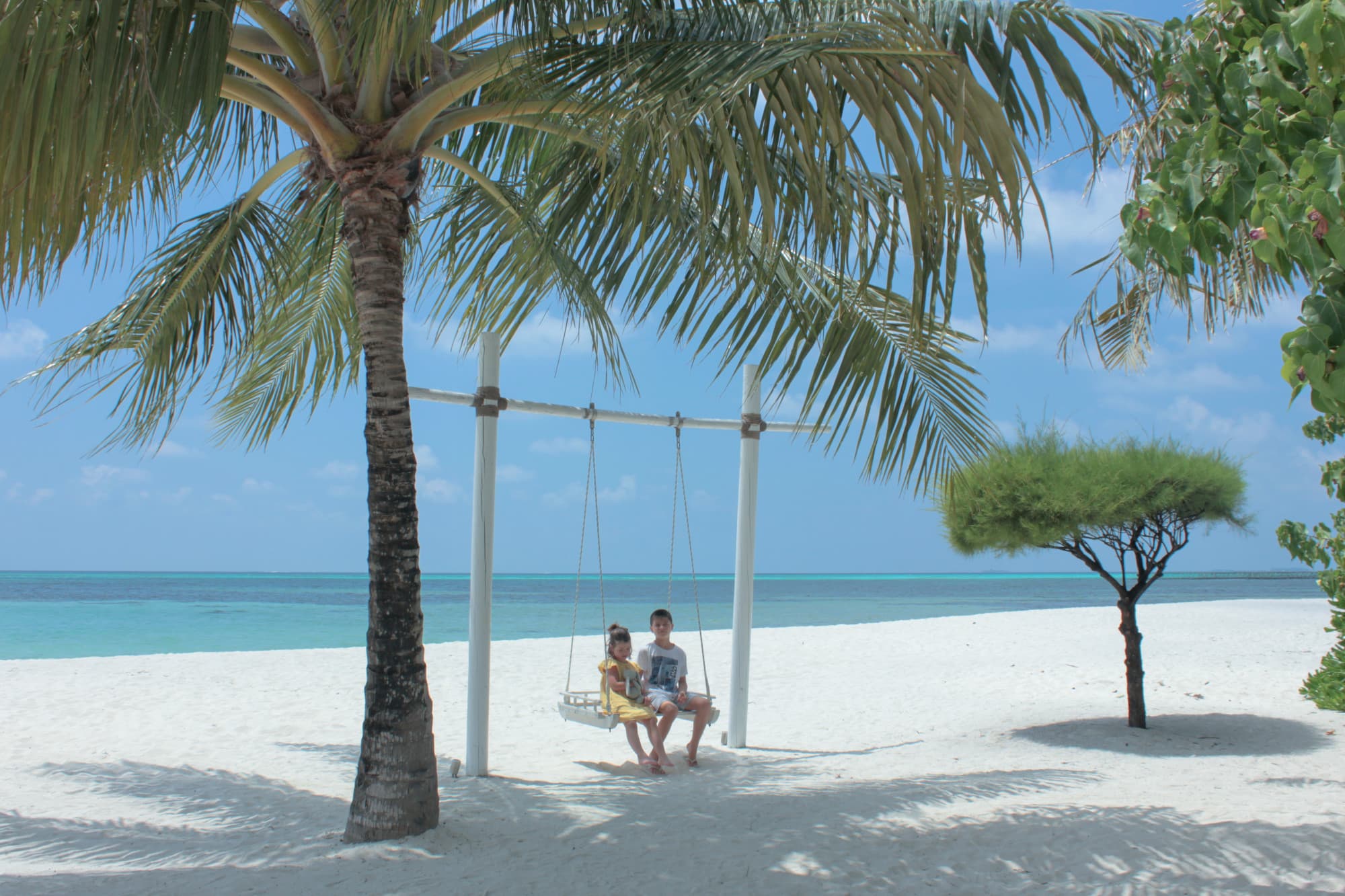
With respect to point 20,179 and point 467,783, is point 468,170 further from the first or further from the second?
point 467,783

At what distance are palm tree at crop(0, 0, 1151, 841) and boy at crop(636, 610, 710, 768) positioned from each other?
2.01 m

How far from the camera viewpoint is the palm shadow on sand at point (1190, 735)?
6.73 meters

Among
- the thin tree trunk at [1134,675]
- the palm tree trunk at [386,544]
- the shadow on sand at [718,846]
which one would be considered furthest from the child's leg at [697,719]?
the thin tree trunk at [1134,675]

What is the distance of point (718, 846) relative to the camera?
162 inches

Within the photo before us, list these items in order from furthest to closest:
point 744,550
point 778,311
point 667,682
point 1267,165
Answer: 1. point 744,550
2. point 667,682
3. point 778,311
4. point 1267,165

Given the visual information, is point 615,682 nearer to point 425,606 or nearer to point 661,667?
point 661,667

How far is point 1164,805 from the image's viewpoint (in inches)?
181

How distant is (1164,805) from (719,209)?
134 inches

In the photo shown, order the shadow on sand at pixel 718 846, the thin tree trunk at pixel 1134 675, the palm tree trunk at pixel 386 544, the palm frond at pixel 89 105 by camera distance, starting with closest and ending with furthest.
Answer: the palm frond at pixel 89 105, the shadow on sand at pixel 718 846, the palm tree trunk at pixel 386 544, the thin tree trunk at pixel 1134 675

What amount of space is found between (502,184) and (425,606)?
99.1ft

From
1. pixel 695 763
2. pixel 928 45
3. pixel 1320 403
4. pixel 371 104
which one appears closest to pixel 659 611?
pixel 695 763

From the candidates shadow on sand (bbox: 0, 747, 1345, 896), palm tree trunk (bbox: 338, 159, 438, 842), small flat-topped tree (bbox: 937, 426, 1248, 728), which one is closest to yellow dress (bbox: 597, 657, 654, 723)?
shadow on sand (bbox: 0, 747, 1345, 896)

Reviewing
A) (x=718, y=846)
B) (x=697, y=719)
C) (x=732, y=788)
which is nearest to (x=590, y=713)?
(x=697, y=719)

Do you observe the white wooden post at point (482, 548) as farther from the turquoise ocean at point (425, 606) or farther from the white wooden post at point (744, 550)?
the turquoise ocean at point (425, 606)
